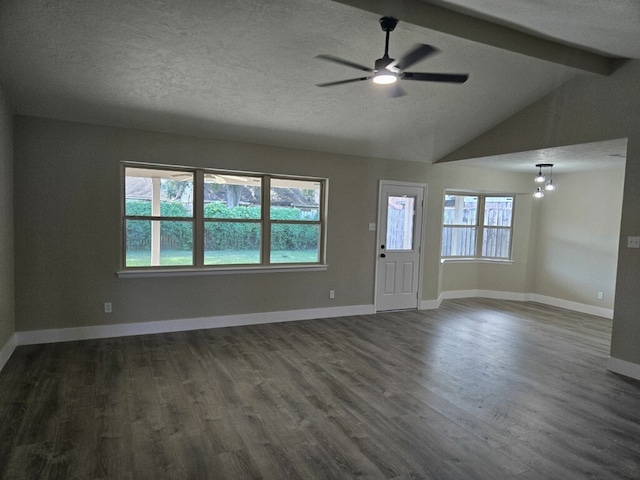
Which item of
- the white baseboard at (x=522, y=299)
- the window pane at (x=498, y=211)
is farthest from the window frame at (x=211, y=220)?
the window pane at (x=498, y=211)

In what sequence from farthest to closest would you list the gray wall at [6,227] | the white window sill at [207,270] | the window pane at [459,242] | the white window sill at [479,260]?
the window pane at [459,242] → the white window sill at [479,260] → the white window sill at [207,270] → the gray wall at [6,227]

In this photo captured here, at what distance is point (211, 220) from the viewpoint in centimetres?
509

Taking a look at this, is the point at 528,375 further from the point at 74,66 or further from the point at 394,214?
the point at 74,66

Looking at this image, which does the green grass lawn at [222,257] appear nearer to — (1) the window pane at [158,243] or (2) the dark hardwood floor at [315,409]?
(1) the window pane at [158,243]

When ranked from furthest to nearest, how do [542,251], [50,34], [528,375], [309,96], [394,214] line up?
[542,251] → [394,214] → [309,96] → [528,375] → [50,34]

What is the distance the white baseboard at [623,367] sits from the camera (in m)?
3.83

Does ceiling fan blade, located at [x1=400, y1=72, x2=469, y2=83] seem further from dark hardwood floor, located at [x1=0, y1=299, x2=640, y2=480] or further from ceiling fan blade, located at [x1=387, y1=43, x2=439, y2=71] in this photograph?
dark hardwood floor, located at [x1=0, y1=299, x2=640, y2=480]

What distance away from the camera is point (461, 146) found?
5848 mm

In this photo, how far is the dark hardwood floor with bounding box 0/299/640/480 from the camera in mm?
2316

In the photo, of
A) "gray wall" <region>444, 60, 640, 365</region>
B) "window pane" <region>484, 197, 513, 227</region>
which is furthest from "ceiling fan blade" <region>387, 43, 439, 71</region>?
"window pane" <region>484, 197, 513, 227</region>

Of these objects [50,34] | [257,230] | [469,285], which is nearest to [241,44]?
[50,34]

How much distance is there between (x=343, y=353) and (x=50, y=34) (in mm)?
3823

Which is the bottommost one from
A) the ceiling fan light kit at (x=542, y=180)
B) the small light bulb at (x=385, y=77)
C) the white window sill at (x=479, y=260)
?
the white window sill at (x=479, y=260)

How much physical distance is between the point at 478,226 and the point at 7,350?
7.60 meters
